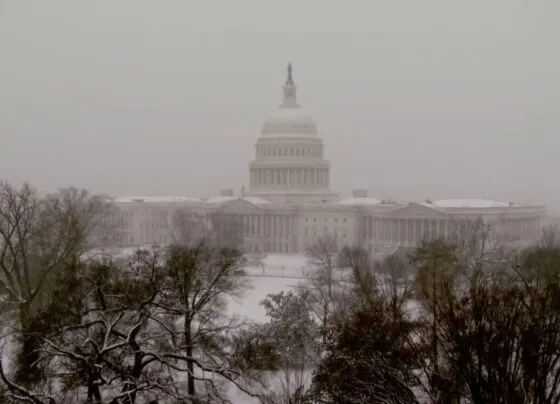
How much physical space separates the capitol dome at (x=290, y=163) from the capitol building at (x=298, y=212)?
0.15 meters

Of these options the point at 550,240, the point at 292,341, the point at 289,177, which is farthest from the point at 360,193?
the point at 292,341

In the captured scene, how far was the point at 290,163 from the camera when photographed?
126m

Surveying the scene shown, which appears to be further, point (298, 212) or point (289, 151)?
point (289, 151)

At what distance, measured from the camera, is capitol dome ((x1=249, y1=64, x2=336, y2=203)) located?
12550 cm

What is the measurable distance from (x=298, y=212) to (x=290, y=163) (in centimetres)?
1463

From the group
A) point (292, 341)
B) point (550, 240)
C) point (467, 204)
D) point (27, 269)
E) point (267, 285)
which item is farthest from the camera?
point (467, 204)

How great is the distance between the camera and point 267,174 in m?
128

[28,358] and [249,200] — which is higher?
[249,200]

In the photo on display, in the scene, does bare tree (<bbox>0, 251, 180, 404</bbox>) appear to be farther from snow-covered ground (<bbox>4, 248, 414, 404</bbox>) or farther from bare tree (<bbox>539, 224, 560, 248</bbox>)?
bare tree (<bbox>539, 224, 560, 248</bbox>)

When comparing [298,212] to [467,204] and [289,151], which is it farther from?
[467,204]

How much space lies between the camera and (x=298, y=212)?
11294 cm

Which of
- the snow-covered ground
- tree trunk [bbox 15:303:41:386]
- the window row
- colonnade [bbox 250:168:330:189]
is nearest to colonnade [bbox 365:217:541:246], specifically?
the snow-covered ground

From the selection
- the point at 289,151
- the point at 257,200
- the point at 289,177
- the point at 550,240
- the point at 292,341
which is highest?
the point at 289,151

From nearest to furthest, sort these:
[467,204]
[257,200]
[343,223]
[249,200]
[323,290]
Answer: [323,290] < [467,204] < [343,223] < [249,200] < [257,200]
